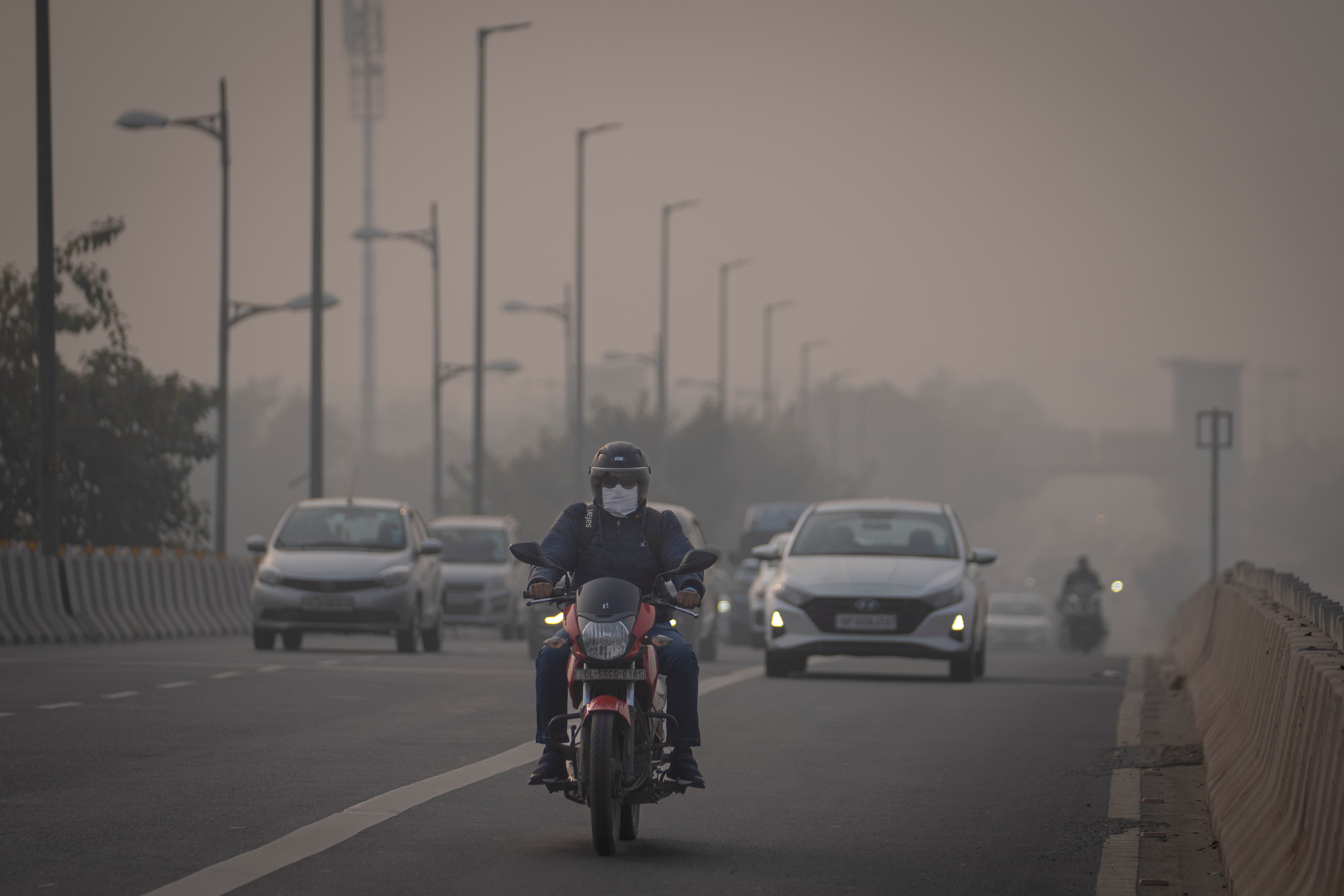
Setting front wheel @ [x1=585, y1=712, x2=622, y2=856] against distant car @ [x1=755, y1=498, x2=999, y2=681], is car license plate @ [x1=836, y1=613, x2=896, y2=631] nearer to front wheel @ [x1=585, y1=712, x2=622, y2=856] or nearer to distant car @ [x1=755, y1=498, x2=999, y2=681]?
distant car @ [x1=755, y1=498, x2=999, y2=681]

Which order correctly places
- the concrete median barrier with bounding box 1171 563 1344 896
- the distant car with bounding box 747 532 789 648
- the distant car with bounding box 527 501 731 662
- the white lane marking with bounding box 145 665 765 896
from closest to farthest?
the concrete median barrier with bounding box 1171 563 1344 896 → the white lane marking with bounding box 145 665 765 896 → the distant car with bounding box 527 501 731 662 → the distant car with bounding box 747 532 789 648

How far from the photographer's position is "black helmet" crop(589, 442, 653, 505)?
8.98 m

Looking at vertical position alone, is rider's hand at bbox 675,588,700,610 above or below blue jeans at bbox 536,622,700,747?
above

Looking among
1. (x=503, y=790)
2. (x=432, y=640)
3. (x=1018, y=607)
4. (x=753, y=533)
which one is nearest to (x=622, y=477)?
(x=503, y=790)

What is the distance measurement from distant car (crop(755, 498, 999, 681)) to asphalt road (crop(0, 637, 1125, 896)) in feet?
1.99

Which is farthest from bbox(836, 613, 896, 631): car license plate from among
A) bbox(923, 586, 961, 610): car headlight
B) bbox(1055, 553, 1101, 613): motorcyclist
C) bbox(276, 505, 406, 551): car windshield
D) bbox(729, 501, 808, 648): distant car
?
bbox(1055, 553, 1101, 613): motorcyclist

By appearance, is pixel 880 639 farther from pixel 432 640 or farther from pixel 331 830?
pixel 331 830

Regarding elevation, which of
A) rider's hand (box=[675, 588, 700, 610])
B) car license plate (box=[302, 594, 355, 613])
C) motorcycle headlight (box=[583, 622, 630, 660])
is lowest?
car license plate (box=[302, 594, 355, 613])

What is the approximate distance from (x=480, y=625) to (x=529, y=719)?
19.7 metres

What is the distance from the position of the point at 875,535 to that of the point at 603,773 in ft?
44.5

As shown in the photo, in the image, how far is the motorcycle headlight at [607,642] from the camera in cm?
835

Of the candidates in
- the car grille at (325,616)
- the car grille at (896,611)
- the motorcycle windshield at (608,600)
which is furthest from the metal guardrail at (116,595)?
the motorcycle windshield at (608,600)

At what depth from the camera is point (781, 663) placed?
1995 centimetres

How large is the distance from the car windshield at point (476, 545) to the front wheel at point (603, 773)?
2601cm
